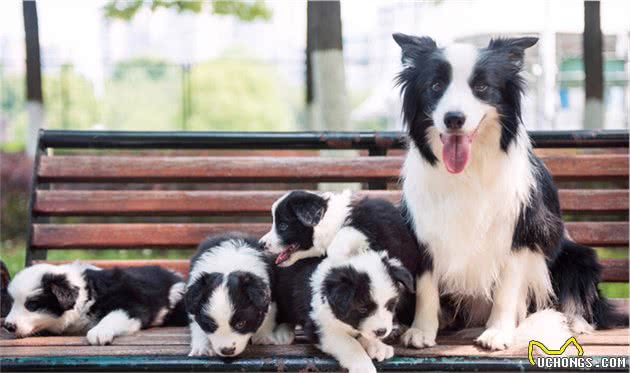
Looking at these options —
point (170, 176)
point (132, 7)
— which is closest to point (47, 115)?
point (132, 7)

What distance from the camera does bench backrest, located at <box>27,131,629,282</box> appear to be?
4609 millimetres

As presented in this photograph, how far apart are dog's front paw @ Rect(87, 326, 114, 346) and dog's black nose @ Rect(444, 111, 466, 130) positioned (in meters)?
1.93

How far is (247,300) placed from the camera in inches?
132

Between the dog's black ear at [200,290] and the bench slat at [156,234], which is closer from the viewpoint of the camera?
the dog's black ear at [200,290]

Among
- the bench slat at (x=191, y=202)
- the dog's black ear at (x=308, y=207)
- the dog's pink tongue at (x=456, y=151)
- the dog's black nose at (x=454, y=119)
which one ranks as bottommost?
the bench slat at (x=191, y=202)

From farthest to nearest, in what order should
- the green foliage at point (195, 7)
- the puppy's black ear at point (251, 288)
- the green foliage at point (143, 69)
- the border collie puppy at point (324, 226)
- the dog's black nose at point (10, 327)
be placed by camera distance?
1. the green foliage at point (143, 69)
2. the green foliage at point (195, 7)
3. the dog's black nose at point (10, 327)
4. the border collie puppy at point (324, 226)
5. the puppy's black ear at point (251, 288)

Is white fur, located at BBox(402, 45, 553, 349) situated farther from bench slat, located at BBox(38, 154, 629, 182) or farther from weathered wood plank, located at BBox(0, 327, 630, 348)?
bench slat, located at BBox(38, 154, 629, 182)

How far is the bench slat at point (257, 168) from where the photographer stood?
468 centimetres

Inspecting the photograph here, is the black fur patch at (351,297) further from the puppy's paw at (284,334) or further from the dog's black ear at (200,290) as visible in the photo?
the dog's black ear at (200,290)

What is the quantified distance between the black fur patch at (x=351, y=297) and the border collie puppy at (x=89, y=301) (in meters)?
1.20

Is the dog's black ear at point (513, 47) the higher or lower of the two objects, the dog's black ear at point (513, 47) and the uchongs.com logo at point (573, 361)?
the higher

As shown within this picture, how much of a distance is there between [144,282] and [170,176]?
0.88 meters

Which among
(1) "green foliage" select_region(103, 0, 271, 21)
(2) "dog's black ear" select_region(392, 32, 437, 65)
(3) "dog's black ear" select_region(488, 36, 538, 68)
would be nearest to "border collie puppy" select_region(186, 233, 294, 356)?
(2) "dog's black ear" select_region(392, 32, 437, 65)

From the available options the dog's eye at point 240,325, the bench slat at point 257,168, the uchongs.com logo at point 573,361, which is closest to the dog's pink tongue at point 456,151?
the uchongs.com logo at point 573,361
